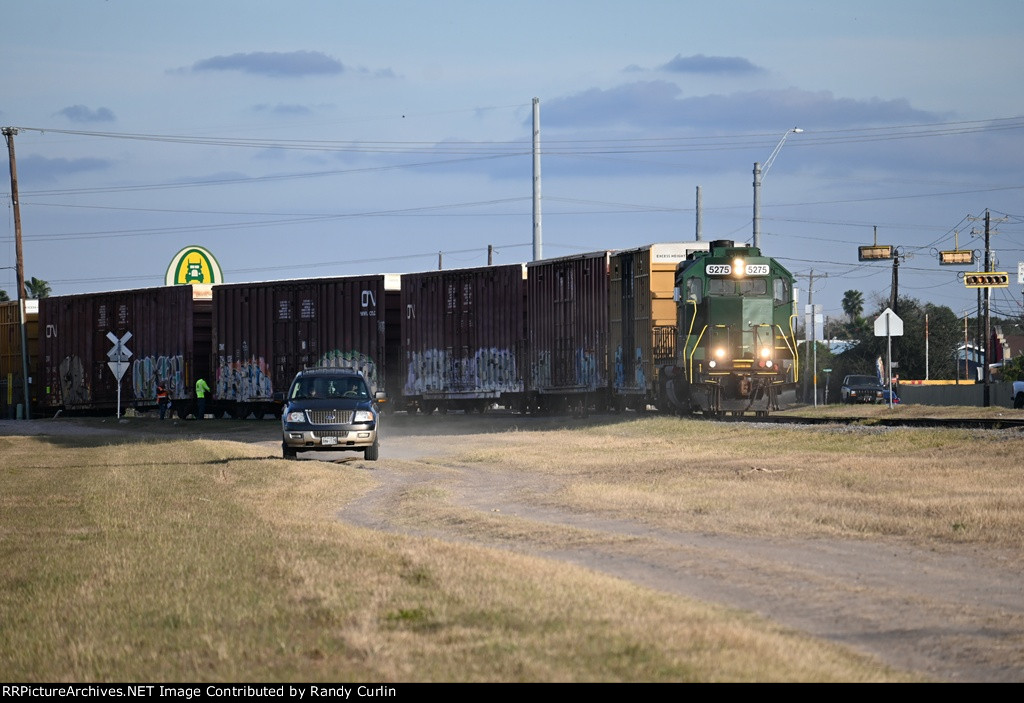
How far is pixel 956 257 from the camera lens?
250 feet

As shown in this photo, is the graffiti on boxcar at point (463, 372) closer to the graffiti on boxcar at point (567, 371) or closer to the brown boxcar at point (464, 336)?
the brown boxcar at point (464, 336)

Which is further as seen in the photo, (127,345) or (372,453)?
(127,345)

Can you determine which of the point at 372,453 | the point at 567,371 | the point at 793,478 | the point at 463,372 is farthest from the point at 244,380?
the point at 793,478

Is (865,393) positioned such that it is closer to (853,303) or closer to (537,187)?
(537,187)

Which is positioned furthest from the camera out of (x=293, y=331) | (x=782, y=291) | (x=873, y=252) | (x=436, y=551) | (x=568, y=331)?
(x=873, y=252)

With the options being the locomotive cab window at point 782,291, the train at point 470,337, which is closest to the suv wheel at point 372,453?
the train at point 470,337

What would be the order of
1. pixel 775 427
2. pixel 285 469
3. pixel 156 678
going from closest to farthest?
pixel 156 678
pixel 285 469
pixel 775 427

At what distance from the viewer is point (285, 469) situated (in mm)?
20766

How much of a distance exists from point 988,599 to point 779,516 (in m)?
4.78

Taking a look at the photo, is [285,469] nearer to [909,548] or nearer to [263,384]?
[909,548]

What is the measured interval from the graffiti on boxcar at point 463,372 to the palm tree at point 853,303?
334ft

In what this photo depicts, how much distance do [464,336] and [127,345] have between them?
50.0 ft

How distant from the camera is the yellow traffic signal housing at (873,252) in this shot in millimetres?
81250
